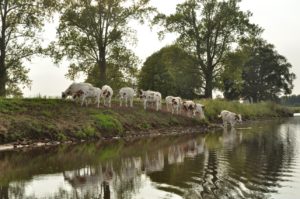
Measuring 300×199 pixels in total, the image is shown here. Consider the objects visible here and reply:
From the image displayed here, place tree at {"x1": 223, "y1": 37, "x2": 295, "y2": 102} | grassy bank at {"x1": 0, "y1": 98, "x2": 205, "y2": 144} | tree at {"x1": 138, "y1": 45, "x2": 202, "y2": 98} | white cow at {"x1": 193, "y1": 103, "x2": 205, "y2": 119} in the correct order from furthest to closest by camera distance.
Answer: tree at {"x1": 223, "y1": 37, "x2": 295, "y2": 102} < tree at {"x1": 138, "y1": 45, "x2": 202, "y2": 98} < white cow at {"x1": 193, "y1": 103, "x2": 205, "y2": 119} < grassy bank at {"x1": 0, "y1": 98, "x2": 205, "y2": 144}

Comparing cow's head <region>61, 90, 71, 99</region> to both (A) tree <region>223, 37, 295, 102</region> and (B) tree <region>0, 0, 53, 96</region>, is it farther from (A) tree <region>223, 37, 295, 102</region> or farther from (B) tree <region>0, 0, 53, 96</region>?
(A) tree <region>223, 37, 295, 102</region>

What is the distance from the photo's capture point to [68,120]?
33.8 m

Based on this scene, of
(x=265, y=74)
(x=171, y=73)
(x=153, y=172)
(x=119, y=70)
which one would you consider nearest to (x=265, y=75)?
(x=265, y=74)

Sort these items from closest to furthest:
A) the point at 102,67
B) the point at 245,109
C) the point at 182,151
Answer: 1. the point at 182,151
2. the point at 102,67
3. the point at 245,109

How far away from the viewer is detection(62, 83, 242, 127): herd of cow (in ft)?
127

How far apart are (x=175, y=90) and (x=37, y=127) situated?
60.3m

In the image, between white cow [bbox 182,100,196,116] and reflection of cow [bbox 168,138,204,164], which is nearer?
reflection of cow [bbox 168,138,204,164]

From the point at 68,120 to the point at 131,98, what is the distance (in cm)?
1130

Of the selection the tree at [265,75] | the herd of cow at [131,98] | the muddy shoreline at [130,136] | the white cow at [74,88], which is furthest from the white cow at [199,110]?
the tree at [265,75]

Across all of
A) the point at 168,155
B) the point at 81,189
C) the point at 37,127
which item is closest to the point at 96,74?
the point at 37,127

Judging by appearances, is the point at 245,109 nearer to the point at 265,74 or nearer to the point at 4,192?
the point at 265,74

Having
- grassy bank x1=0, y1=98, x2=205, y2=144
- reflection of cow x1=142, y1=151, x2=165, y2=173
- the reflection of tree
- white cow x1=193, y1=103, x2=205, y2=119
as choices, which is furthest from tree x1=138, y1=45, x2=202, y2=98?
the reflection of tree

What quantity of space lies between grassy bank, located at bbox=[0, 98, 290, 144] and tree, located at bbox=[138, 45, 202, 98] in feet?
74.8

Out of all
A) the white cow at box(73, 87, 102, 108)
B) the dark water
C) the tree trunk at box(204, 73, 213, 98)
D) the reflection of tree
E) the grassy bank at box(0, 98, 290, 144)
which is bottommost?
the reflection of tree
